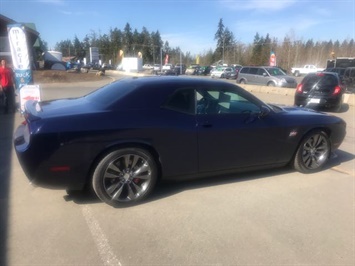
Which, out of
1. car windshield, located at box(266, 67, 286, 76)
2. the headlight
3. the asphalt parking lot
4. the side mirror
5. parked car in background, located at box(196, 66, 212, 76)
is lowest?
parked car in background, located at box(196, 66, 212, 76)

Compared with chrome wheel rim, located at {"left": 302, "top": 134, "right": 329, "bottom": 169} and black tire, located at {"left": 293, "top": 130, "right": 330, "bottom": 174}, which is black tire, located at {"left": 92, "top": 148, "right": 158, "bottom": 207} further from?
chrome wheel rim, located at {"left": 302, "top": 134, "right": 329, "bottom": 169}

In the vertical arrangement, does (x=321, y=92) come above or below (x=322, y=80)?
below

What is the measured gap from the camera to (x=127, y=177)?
3.92m

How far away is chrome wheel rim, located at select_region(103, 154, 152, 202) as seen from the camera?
151 inches

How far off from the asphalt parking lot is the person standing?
6702 mm

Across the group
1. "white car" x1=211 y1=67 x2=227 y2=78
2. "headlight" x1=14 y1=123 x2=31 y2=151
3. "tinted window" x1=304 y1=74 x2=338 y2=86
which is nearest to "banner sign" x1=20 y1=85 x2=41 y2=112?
"headlight" x1=14 y1=123 x2=31 y2=151

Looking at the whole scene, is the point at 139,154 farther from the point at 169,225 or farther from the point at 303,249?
the point at 303,249

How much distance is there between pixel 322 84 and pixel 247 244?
10619 millimetres

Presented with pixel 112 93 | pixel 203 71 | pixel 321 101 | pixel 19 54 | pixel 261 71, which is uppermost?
pixel 19 54

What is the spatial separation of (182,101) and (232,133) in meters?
0.81

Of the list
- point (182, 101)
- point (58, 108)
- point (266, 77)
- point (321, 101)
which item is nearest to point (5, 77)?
point (58, 108)

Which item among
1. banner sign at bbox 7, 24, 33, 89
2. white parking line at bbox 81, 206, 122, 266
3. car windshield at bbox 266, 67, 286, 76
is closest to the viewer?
white parking line at bbox 81, 206, 122, 266

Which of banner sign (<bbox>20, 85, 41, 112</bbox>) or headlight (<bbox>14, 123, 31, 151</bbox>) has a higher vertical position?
headlight (<bbox>14, 123, 31, 151</bbox>)

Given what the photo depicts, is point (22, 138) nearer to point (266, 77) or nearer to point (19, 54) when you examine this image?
point (19, 54)
